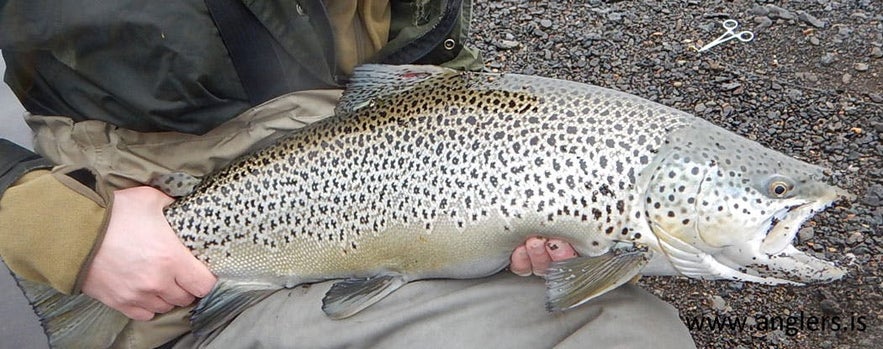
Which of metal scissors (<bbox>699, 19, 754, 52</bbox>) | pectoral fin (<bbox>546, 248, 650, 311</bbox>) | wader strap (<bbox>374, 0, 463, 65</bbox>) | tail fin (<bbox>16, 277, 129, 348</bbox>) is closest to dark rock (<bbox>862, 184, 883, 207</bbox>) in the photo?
metal scissors (<bbox>699, 19, 754, 52</bbox>)

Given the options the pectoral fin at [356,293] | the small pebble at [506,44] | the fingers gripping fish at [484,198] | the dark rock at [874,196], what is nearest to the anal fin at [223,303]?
the fingers gripping fish at [484,198]

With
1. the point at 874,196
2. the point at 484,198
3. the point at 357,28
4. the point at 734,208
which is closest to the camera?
the point at 734,208

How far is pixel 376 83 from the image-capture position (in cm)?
210

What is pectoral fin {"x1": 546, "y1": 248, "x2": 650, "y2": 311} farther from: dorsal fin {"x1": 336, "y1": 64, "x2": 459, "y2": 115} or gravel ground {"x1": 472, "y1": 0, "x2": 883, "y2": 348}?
gravel ground {"x1": 472, "y1": 0, "x2": 883, "y2": 348}

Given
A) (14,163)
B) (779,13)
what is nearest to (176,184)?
(14,163)

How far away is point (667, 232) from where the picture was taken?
183 cm

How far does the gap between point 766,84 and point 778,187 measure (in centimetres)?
201

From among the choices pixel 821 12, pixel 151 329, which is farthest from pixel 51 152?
pixel 821 12

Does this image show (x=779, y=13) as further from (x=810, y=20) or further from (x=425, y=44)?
(x=425, y=44)

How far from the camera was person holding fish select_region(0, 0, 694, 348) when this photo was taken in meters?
1.84

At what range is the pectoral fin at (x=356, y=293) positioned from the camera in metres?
1.96

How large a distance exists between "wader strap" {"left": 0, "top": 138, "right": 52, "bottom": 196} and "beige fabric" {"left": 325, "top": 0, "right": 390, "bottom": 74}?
2.38ft

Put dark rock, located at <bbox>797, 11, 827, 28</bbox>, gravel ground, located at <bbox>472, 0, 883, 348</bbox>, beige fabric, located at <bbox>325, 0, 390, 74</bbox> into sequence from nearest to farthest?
1. beige fabric, located at <bbox>325, 0, 390, 74</bbox>
2. gravel ground, located at <bbox>472, 0, 883, 348</bbox>
3. dark rock, located at <bbox>797, 11, 827, 28</bbox>

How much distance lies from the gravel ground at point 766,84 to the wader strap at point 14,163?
72.5 inches
